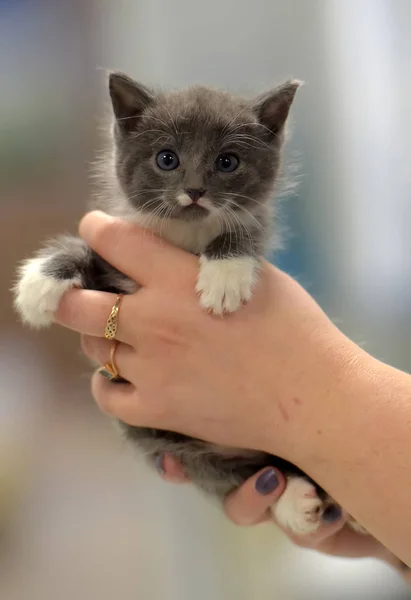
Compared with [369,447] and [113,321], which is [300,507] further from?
[113,321]

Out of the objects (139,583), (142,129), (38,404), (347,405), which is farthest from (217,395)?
(139,583)

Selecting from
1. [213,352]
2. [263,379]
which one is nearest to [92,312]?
[213,352]

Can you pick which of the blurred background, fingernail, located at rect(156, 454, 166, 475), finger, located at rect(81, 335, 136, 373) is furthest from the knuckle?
the blurred background

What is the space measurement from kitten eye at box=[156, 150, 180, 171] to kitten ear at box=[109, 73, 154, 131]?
13 centimetres

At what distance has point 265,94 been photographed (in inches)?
52.0

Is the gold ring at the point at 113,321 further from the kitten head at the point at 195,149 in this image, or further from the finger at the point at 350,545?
the finger at the point at 350,545

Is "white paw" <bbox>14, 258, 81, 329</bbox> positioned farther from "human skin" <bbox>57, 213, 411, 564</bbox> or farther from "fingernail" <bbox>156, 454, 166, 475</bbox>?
"fingernail" <bbox>156, 454, 166, 475</bbox>

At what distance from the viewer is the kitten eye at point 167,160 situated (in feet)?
4.00

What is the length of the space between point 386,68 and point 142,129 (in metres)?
1.20

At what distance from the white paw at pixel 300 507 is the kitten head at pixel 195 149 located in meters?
0.60

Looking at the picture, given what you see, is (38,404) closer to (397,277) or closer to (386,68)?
(397,277)

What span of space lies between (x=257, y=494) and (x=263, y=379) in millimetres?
333

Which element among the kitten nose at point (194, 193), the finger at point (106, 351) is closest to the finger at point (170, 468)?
the finger at point (106, 351)

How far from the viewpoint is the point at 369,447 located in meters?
0.94
